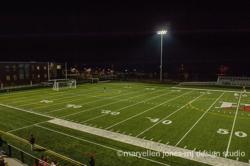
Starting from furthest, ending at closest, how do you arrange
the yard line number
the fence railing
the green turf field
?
1. the yard line number
2. the green turf field
3. the fence railing

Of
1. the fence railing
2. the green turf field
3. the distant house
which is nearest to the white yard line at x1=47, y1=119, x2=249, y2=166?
the green turf field

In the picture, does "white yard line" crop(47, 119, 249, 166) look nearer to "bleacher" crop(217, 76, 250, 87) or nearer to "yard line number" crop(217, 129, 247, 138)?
"yard line number" crop(217, 129, 247, 138)

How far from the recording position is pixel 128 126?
17.1 metres

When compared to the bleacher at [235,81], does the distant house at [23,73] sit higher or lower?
higher

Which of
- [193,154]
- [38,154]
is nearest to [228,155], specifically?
[193,154]

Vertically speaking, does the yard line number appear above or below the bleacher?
below

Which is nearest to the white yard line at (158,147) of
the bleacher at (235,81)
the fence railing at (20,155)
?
the fence railing at (20,155)

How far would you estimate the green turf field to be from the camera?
12.5 metres

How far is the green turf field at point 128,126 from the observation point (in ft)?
40.9

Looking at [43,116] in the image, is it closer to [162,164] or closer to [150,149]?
[150,149]

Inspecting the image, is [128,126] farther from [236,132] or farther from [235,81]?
[235,81]

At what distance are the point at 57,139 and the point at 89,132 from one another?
7.13 ft

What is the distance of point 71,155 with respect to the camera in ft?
40.4

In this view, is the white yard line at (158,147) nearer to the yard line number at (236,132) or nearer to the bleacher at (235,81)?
the yard line number at (236,132)
